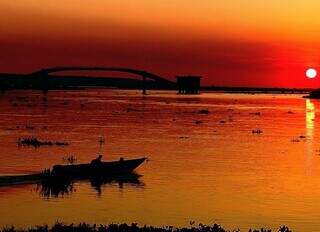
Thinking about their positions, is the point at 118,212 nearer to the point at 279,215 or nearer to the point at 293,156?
the point at 279,215

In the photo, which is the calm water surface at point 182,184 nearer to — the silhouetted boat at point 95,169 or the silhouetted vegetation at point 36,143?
the silhouetted vegetation at point 36,143

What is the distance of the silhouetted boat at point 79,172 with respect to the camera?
2881 centimetres

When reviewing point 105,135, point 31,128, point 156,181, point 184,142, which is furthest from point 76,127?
point 156,181

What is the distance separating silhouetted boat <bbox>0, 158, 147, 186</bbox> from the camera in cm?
2881

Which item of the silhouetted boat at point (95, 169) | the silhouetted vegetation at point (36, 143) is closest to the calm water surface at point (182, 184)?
the silhouetted vegetation at point (36, 143)

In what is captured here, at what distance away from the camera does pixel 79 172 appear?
3055 cm

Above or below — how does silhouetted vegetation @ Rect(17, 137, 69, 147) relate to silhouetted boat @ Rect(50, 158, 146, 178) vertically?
above

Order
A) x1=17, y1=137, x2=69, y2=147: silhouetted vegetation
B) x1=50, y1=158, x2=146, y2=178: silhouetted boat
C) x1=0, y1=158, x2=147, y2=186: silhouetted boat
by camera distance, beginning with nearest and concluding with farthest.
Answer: x1=0, y1=158, x2=147, y2=186: silhouetted boat → x1=50, y1=158, x2=146, y2=178: silhouetted boat → x1=17, y1=137, x2=69, y2=147: silhouetted vegetation

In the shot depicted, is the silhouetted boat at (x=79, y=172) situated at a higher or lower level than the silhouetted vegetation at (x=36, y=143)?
lower

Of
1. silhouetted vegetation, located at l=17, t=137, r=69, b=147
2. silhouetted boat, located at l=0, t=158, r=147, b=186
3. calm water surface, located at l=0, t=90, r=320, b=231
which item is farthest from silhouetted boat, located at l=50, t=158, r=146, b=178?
silhouetted vegetation, located at l=17, t=137, r=69, b=147

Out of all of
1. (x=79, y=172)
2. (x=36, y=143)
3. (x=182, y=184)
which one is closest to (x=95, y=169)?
(x=79, y=172)

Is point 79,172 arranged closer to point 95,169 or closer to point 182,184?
point 95,169

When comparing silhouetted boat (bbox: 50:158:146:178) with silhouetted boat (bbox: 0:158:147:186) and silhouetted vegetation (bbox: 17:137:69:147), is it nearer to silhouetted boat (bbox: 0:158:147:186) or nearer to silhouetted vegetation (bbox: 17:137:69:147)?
silhouetted boat (bbox: 0:158:147:186)

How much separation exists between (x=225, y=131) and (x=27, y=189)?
122 ft
